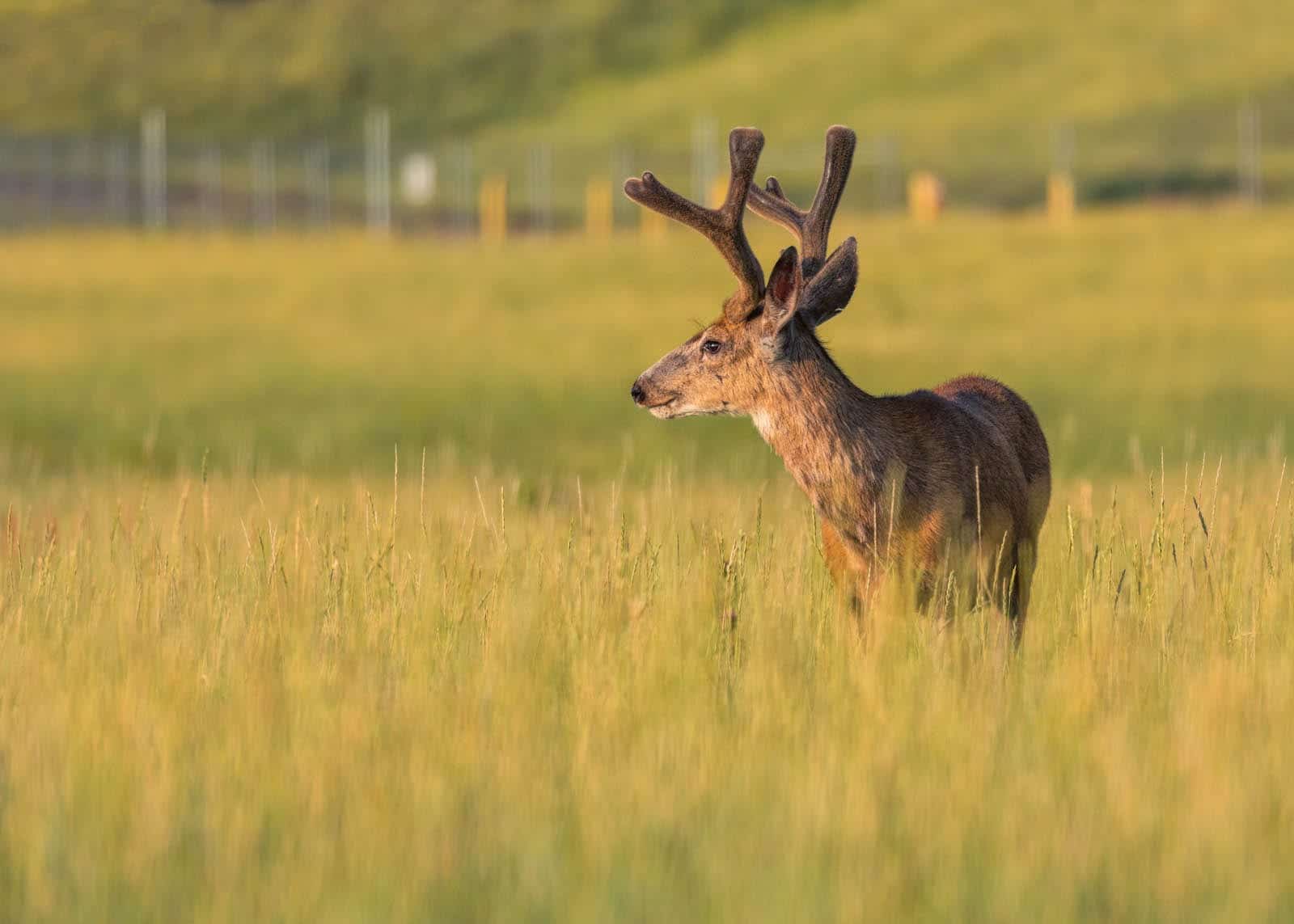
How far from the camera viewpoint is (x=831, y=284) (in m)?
8.52

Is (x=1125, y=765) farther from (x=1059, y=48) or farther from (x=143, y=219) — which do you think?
(x=1059, y=48)

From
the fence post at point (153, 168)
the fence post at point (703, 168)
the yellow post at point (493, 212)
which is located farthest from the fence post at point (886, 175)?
the fence post at point (153, 168)

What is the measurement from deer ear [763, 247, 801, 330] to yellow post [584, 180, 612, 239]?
168 feet

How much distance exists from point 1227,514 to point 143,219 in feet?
253

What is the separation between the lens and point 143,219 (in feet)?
276

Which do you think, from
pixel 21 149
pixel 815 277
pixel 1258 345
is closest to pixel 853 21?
pixel 21 149

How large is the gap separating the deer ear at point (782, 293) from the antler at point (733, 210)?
0.08 metres

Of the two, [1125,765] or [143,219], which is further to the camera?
[143,219]

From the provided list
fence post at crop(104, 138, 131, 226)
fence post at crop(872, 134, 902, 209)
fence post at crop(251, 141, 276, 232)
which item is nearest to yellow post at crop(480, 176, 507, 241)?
fence post at crop(251, 141, 276, 232)

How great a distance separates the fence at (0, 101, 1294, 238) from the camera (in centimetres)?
7644

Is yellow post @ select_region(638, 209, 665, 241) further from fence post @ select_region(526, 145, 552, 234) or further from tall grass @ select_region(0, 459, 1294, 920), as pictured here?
tall grass @ select_region(0, 459, 1294, 920)

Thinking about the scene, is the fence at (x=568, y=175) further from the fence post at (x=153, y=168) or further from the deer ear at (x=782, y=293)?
the deer ear at (x=782, y=293)

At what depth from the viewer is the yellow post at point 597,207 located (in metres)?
66.6

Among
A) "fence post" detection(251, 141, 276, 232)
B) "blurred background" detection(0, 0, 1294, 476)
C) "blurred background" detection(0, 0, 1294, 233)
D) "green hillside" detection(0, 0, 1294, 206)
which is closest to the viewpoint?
"blurred background" detection(0, 0, 1294, 476)
